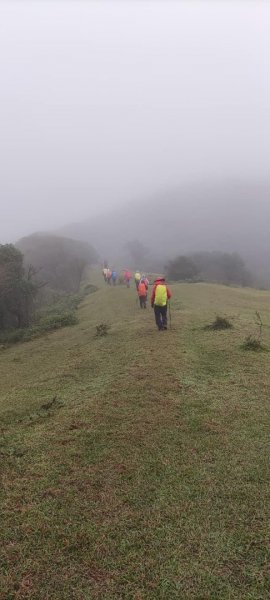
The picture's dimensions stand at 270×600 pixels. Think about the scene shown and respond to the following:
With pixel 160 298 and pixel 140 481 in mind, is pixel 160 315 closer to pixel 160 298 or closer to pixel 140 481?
pixel 160 298

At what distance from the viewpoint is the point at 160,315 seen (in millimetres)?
20969

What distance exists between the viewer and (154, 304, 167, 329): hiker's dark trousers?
2050cm

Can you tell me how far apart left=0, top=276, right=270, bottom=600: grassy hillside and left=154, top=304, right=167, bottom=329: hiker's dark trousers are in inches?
194

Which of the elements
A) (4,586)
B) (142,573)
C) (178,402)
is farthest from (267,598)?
(178,402)

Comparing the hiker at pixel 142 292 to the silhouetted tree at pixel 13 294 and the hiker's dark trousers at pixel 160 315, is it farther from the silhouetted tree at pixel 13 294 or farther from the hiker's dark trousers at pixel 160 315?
the silhouetted tree at pixel 13 294

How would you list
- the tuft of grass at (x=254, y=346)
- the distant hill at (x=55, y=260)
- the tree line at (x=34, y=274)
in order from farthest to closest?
the distant hill at (x=55, y=260), the tree line at (x=34, y=274), the tuft of grass at (x=254, y=346)

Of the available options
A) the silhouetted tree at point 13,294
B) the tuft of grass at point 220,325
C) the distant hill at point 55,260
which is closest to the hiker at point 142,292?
the tuft of grass at point 220,325

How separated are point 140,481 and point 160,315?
1362cm

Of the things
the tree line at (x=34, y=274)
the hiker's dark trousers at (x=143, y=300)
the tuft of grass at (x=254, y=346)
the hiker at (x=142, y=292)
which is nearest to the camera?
the tuft of grass at (x=254, y=346)

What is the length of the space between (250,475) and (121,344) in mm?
12202

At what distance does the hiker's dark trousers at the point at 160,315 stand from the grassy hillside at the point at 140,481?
4.93 m

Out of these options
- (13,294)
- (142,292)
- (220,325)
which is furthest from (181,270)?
(220,325)

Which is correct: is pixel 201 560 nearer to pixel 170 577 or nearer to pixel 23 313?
pixel 170 577

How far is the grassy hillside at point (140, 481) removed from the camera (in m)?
5.59
